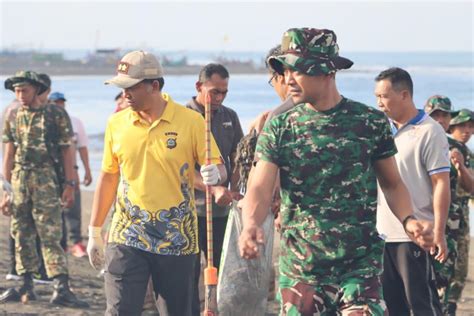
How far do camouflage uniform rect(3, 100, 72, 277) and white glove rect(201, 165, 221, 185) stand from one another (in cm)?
385

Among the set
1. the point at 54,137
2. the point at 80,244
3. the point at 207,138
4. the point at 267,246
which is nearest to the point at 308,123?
the point at 207,138

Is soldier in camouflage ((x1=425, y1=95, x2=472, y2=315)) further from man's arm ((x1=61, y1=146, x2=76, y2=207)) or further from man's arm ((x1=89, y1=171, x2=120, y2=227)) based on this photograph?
man's arm ((x1=61, y1=146, x2=76, y2=207))

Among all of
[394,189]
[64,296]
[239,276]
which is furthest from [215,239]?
[394,189]

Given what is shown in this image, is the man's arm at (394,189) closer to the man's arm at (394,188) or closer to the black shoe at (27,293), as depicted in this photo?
the man's arm at (394,188)

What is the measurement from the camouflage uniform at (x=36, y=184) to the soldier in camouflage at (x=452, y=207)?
3.33 m

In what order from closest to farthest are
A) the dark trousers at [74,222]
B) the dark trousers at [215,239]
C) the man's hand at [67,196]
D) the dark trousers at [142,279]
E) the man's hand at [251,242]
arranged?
the man's hand at [251,242] → the dark trousers at [142,279] → the dark trousers at [215,239] → the man's hand at [67,196] → the dark trousers at [74,222]

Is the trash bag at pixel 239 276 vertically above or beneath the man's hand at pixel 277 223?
beneath

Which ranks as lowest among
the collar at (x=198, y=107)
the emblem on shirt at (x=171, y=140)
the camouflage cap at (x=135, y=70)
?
the collar at (x=198, y=107)

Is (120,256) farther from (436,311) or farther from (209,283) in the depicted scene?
(436,311)

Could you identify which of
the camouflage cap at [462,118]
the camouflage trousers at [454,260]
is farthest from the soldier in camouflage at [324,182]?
the camouflage cap at [462,118]

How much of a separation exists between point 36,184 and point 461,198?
3755 millimetres

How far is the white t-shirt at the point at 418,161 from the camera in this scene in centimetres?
865

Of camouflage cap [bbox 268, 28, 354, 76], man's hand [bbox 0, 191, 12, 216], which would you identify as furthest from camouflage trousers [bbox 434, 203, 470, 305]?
man's hand [bbox 0, 191, 12, 216]

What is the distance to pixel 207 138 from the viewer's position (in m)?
8.05
